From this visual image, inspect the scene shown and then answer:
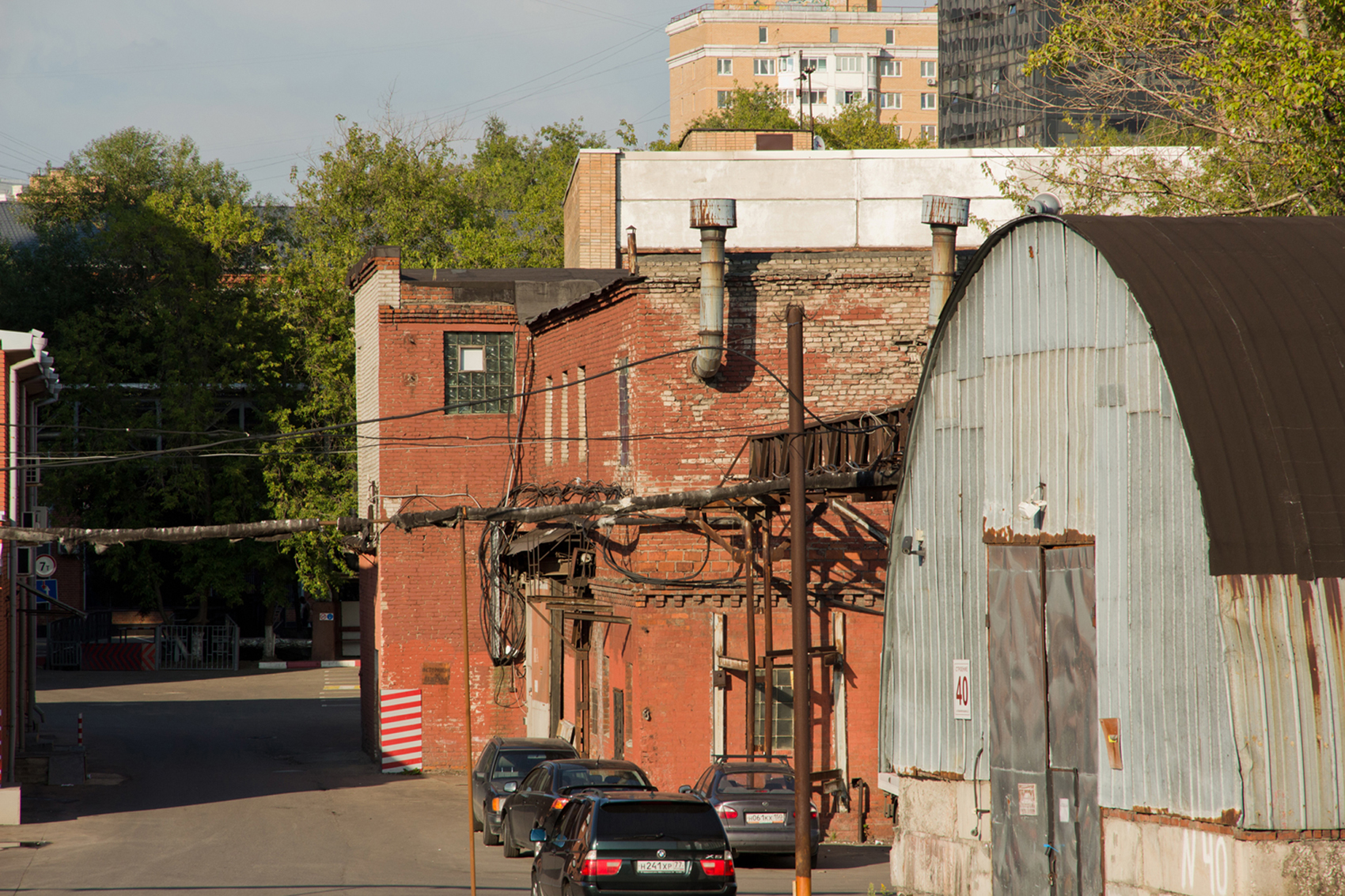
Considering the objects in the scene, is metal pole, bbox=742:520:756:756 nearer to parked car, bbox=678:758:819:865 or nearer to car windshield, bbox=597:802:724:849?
parked car, bbox=678:758:819:865

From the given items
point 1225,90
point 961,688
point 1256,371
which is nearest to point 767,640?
point 961,688

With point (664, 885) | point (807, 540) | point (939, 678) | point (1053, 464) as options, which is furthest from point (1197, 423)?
point (807, 540)

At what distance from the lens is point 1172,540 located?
11.4 metres

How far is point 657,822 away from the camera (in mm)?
15273

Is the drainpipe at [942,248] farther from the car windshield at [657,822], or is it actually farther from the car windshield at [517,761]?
the car windshield at [657,822]

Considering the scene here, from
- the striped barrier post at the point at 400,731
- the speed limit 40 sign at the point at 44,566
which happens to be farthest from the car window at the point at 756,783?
the speed limit 40 sign at the point at 44,566

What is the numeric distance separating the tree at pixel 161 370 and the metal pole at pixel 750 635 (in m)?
35.1

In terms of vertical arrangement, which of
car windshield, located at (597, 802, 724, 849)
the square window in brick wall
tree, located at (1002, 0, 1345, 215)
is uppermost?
tree, located at (1002, 0, 1345, 215)

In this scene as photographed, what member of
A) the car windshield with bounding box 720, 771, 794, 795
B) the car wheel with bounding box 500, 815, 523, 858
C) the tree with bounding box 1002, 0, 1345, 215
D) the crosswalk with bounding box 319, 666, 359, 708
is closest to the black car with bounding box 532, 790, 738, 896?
the car windshield with bounding box 720, 771, 794, 795

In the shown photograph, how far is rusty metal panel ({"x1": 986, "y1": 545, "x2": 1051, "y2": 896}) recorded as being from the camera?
1318 cm

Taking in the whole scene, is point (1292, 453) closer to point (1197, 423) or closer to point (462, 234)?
point (1197, 423)

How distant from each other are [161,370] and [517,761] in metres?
38.2

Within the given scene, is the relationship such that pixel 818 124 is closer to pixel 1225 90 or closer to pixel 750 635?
pixel 1225 90

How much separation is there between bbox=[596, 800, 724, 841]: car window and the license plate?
4.80 m
